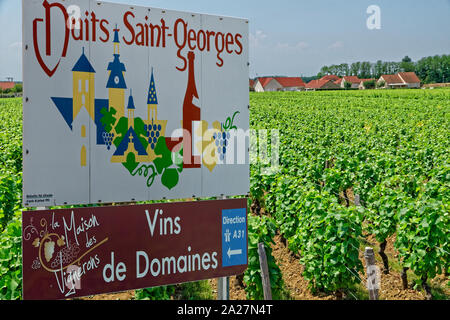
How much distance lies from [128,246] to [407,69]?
138 m

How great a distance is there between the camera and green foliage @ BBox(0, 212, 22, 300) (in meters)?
5.29

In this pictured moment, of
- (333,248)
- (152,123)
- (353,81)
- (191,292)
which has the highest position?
(353,81)

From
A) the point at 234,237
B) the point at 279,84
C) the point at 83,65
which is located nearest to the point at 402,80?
the point at 279,84

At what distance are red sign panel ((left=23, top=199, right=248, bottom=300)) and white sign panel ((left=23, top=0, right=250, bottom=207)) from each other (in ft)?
0.54

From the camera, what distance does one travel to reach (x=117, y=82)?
339 cm

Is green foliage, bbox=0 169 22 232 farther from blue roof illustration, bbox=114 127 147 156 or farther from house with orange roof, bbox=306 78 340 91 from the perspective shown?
house with orange roof, bbox=306 78 340 91

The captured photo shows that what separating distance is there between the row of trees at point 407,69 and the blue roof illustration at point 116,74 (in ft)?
409

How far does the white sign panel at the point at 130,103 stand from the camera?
318cm

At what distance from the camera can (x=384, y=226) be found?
8.64m

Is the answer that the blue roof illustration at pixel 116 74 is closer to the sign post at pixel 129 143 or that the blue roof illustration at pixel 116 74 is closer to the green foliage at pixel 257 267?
the sign post at pixel 129 143

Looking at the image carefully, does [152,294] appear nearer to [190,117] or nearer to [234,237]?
[234,237]

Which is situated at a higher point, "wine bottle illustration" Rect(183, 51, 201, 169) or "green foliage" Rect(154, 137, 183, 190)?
"wine bottle illustration" Rect(183, 51, 201, 169)

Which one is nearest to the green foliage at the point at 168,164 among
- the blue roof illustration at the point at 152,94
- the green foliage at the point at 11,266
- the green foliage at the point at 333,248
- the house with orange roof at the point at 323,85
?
the blue roof illustration at the point at 152,94

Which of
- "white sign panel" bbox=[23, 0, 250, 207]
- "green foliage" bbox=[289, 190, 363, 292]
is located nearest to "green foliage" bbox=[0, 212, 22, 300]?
"white sign panel" bbox=[23, 0, 250, 207]
